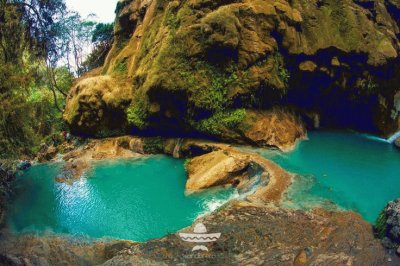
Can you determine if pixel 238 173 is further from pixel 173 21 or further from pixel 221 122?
pixel 173 21

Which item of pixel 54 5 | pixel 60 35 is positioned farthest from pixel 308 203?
pixel 60 35

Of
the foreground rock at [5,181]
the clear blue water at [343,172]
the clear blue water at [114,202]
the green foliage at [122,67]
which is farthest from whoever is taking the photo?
the green foliage at [122,67]

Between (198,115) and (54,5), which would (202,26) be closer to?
(198,115)

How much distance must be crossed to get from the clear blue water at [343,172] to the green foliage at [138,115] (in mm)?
7839

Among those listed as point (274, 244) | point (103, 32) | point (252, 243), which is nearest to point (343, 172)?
point (274, 244)

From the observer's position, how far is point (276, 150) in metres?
20.4

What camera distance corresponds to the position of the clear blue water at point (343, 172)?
14.3 metres

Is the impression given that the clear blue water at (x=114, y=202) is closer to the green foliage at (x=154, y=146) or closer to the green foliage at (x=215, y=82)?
the green foliage at (x=154, y=146)

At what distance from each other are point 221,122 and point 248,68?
137 inches

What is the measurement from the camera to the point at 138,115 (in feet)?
76.7

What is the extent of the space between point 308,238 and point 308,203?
276 centimetres

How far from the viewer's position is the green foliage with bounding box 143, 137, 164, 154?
75.0ft

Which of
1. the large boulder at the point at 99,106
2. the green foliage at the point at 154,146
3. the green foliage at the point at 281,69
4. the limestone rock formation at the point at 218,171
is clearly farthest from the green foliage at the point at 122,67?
the limestone rock formation at the point at 218,171

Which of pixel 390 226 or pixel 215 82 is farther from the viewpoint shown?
pixel 215 82
